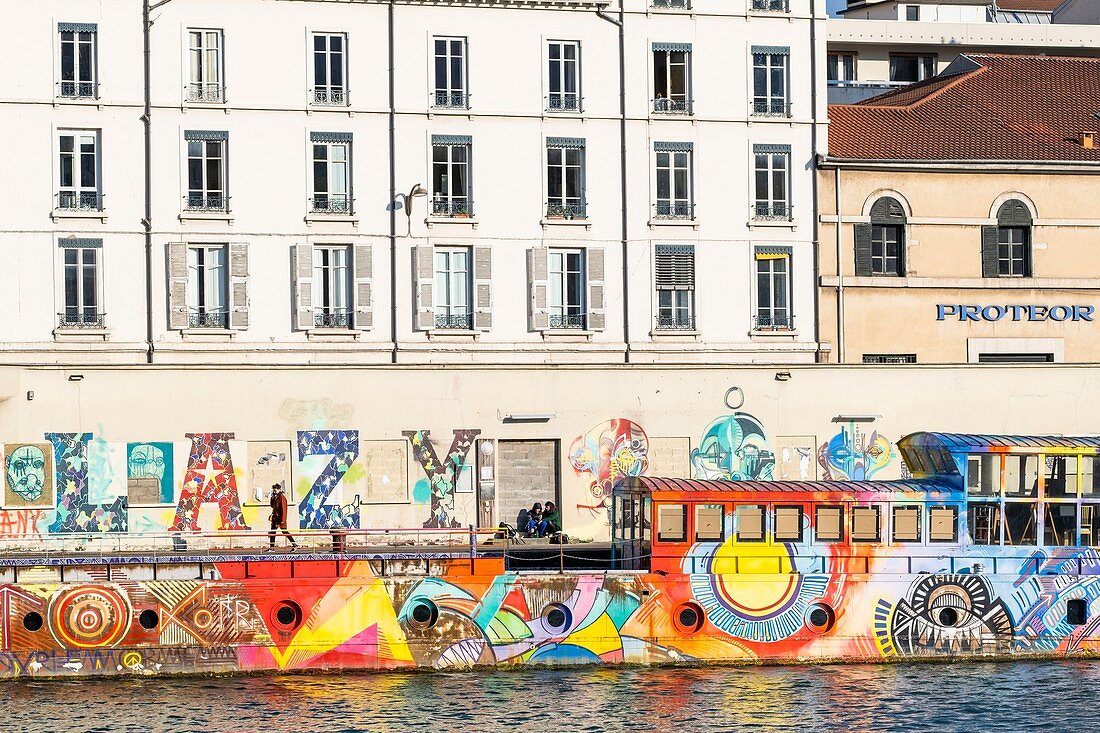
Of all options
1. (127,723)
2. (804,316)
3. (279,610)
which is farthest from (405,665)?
(804,316)

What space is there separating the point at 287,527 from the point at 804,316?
18586mm

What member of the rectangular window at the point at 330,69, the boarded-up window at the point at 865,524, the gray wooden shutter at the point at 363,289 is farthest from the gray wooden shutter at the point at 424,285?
the boarded-up window at the point at 865,524

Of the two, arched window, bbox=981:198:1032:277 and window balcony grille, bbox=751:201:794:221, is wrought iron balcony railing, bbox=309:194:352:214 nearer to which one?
window balcony grille, bbox=751:201:794:221

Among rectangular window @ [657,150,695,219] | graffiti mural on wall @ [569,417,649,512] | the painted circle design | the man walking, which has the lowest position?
the painted circle design

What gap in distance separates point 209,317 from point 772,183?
18928 millimetres

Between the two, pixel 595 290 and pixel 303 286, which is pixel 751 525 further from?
pixel 303 286

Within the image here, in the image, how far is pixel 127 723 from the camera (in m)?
35.5

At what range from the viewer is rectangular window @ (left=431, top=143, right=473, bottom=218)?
59438 millimetres

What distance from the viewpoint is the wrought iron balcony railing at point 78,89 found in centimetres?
5716

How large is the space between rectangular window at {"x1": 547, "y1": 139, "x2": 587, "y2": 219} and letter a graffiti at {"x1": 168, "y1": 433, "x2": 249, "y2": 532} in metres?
12.9

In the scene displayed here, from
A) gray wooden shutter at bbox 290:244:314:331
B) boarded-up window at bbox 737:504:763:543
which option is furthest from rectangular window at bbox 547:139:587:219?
boarded-up window at bbox 737:504:763:543

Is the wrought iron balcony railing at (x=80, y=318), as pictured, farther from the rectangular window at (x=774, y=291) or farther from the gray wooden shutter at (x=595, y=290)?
the rectangular window at (x=774, y=291)

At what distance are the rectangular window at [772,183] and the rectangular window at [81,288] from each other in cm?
2128

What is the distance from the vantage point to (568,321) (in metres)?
60.2
